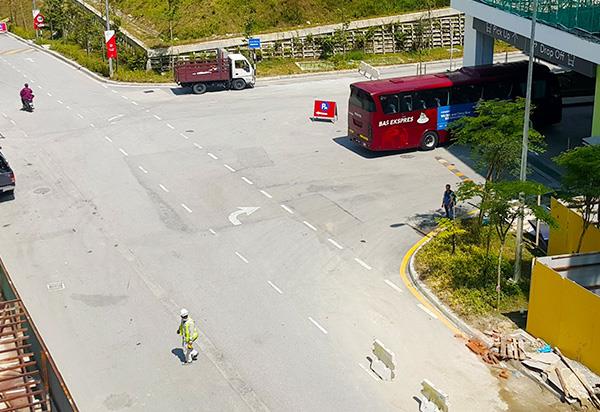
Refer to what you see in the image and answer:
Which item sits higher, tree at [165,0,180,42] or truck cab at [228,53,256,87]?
tree at [165,0,180,42]

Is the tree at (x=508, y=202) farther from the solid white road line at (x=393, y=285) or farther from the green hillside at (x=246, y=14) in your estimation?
the green hillside at (x=246, y=14)

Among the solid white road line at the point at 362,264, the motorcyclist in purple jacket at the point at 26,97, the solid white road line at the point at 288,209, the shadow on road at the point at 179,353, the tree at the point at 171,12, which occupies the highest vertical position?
the tree at the point at 171,12

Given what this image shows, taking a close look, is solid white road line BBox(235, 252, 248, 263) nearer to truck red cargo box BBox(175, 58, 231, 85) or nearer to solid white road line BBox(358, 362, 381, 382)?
solid white road line BBox(358, 362, 381, 382)

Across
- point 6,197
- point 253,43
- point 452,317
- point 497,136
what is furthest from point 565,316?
point 253,43

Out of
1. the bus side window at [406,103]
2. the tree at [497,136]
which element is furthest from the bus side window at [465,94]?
the tree at [497,136]

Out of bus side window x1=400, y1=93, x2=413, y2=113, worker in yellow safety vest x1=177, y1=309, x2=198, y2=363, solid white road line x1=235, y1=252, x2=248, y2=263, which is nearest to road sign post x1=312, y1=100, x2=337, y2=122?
bus side window x1=400, y1=93, x2=413, y2=113

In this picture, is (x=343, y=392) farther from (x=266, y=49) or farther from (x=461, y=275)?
(x=266, y=49)
